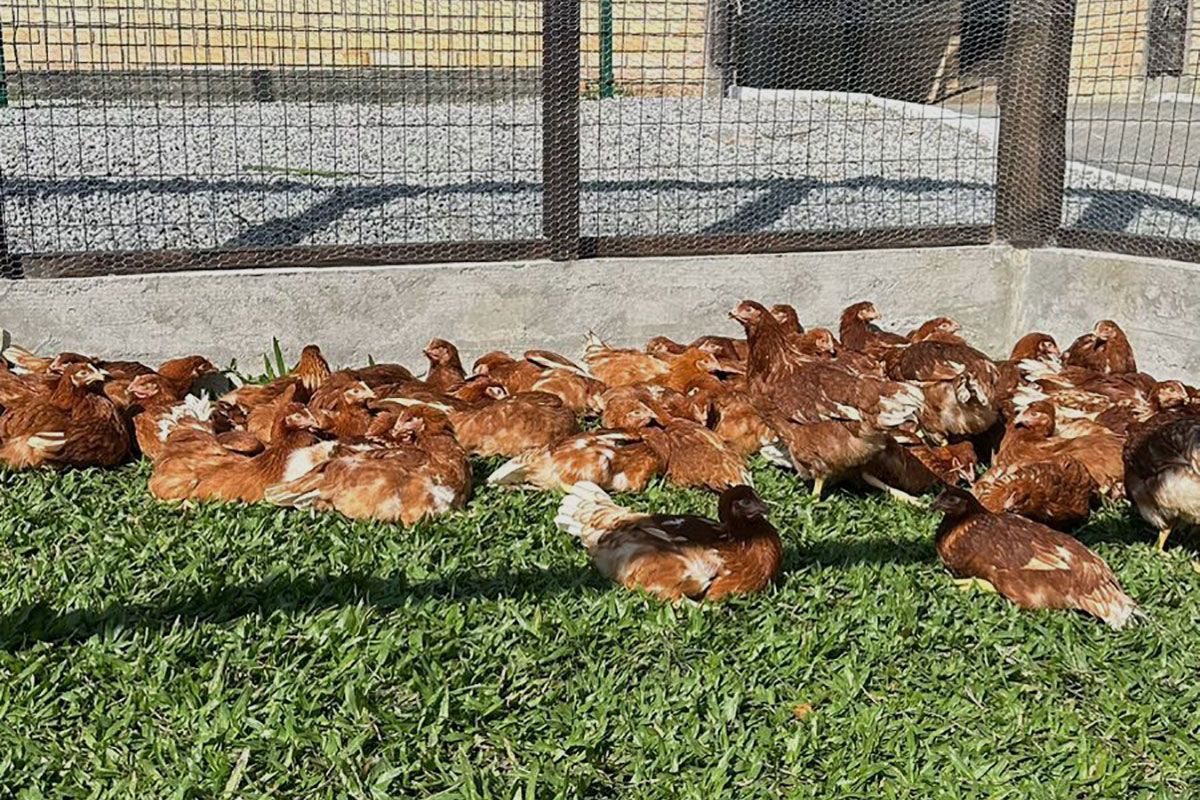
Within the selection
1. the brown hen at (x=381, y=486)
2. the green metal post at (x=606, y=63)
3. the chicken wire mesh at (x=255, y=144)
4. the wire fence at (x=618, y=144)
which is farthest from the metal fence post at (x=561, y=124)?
the green metal post at (x=606, y=63)

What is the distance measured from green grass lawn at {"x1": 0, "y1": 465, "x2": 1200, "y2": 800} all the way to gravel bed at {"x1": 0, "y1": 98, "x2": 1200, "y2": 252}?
2915 millimetres

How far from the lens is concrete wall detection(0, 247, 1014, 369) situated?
21.8 ft

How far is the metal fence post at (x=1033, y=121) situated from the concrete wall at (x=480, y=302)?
27 cm

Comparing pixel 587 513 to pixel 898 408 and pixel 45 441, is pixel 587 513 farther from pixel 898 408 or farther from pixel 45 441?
pixel 45 441

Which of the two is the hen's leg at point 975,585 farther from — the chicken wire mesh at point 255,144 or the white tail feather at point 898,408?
the chicken wire mesh at point 255,144

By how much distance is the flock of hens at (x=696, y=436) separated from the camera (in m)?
4.71

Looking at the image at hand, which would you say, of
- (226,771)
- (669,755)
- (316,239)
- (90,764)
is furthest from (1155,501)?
(316,239)

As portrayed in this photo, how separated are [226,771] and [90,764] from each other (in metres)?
0.38

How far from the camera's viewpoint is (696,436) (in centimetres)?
585

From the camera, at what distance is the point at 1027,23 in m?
7.22

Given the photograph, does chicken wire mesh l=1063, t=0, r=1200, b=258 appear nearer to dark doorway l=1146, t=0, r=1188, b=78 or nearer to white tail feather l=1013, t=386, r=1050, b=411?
dark doorway l=1146, t=0, r=1188, b=78

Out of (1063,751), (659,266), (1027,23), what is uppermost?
(1027,23)

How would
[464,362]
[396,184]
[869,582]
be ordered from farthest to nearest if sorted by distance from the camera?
[396,184]
[464,362]
[869,582]

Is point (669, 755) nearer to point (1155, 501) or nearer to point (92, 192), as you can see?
point (1155, 501)
